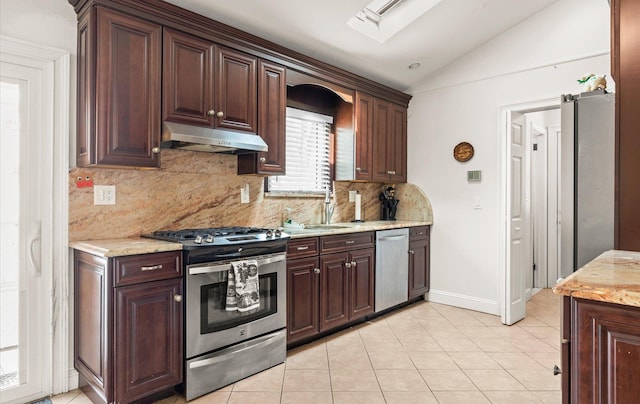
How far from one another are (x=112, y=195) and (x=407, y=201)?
10.8ft

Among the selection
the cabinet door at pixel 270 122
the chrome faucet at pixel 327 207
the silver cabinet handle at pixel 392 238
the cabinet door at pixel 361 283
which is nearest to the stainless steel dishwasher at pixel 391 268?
the silver cabinet handle at pixel 392 238

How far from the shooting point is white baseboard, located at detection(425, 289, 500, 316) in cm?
415

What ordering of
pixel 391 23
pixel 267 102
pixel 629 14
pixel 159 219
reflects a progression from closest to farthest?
pixel 629 14
pixel 159 219
pixel 267 102
pixel 391 23

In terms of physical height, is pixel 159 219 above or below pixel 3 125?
below

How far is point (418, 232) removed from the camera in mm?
4391

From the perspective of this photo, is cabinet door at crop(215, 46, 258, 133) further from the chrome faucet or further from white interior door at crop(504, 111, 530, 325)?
white interior door at crop(504, 111, 530, 325)

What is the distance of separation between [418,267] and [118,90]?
3.42 m

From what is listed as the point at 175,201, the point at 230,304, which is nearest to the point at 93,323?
the point at 230,304

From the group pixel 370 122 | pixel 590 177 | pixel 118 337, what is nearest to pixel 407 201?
pixel 370 122

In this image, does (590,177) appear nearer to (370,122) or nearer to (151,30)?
(370,122)

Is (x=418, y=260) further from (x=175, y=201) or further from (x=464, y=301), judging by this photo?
(x=175, y=201)

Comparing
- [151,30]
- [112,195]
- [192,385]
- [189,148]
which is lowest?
[192,385]

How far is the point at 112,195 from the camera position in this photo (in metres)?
2.63

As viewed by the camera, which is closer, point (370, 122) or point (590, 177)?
point (590, 177)
